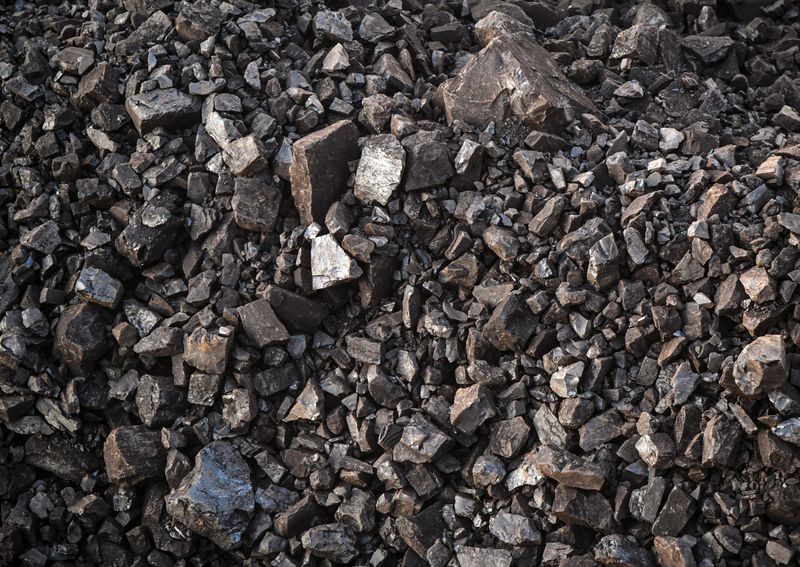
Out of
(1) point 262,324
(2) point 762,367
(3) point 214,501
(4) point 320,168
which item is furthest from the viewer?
(4) point 320,168

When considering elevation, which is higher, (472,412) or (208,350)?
(208,350)

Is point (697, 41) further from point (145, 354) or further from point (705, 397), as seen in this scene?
point (145, 354)

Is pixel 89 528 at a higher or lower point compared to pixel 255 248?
lower

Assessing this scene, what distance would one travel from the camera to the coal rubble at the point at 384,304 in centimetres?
473

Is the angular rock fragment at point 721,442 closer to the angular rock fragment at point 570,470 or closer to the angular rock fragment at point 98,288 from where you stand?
the angular rock fragment at point 570,470

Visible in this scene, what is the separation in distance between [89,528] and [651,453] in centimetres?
395

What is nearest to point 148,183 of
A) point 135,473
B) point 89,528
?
point 135,473

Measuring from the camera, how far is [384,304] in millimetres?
5559

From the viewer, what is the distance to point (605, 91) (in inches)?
258

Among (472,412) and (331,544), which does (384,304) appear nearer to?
(472,412)

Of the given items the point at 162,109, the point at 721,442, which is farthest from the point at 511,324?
the point at 162,109

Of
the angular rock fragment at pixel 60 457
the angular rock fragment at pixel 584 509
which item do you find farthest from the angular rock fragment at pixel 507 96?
the angular rock fragment at pixel 60 457

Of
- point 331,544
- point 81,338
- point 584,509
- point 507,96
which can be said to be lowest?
point 331,544

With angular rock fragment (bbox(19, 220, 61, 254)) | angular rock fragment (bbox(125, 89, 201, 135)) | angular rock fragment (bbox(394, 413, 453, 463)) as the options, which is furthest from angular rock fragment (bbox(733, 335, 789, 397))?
angular rock fragment (bbox(19, 220, 61, 254))
